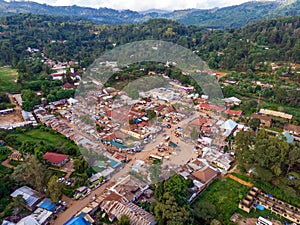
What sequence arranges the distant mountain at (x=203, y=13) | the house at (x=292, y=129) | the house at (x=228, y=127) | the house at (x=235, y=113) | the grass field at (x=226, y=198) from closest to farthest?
the grass field at (x=226, y=198)
the house at (x=228, y=127)
the house at (x=292, y=129)
the house at (x=235, y=113)
the distant mountain at (x=203, y=13)

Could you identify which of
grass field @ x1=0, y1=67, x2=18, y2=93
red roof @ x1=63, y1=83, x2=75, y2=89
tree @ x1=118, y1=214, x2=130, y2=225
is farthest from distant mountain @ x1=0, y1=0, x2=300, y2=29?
tree @ x1=118, y1=214, x2=130, y2=225

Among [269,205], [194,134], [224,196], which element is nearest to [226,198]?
[224,196]

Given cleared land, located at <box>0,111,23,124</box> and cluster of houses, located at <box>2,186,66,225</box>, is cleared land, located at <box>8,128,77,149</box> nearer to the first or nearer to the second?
cleared land, located at <box>0,111,23,124</box>

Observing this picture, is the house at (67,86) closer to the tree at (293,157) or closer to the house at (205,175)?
the house at (205,175)

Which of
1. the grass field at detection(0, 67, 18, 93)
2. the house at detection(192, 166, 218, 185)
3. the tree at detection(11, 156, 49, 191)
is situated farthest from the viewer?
the grass field at detection(0, 67, 18, 93)

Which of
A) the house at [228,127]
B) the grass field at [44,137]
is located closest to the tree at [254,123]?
the house at [228,127]

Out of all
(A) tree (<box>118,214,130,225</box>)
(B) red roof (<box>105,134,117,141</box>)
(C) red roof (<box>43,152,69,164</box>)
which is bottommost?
(B) red roof (<box>105,134,117,141</box>)
